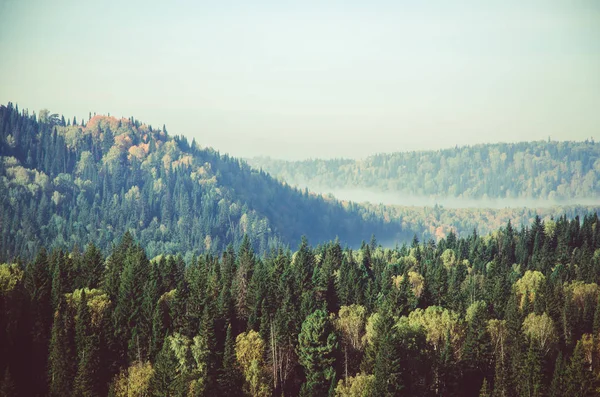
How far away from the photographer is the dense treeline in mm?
104062

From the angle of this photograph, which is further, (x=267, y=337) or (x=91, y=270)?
(x=91, y=270)

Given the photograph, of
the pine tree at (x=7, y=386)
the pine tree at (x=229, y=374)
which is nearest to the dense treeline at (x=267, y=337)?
the pine tree at (x=229, y=374)

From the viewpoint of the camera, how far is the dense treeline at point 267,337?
10406 cm

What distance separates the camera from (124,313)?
11769 centimetres

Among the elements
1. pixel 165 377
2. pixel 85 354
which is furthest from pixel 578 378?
pixel 85 354

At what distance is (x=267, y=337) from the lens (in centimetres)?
11362

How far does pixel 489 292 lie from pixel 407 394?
54.5 metres

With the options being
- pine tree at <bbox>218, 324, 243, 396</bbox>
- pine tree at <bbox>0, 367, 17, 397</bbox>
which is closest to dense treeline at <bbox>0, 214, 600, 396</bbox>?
pine tree at <bbox>218, 324, 243, 396</bbox>

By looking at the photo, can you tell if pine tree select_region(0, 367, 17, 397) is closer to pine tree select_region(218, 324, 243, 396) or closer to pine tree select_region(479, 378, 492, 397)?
pine tree select_region(218, 324, 243, 396)

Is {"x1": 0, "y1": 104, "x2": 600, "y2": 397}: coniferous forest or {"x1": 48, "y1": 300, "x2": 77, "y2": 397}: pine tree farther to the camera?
{"x1": 48, "y1": 300, "x2": 77, "y2": 397}: pine tree

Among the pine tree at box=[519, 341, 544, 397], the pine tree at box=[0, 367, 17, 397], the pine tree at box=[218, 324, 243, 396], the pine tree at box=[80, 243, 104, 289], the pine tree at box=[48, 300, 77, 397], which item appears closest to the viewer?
the pine tree at box=[519, 341, 544, 397]

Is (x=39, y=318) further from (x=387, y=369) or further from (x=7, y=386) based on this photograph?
(x=387, y=369)

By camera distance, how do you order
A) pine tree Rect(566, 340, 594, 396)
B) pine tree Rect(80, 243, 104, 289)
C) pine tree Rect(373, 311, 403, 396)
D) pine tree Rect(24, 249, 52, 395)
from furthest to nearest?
pine tree Rect(80, 243, 104, 289), pine tree Rect(24, 249, 52, 395), pine tree Rect(566, 340, 594, 396), pine tree Rect(373, 311, 403, 396)

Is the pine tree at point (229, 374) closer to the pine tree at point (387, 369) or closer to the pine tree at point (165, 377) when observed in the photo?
the pine tree at point (165, 377)
